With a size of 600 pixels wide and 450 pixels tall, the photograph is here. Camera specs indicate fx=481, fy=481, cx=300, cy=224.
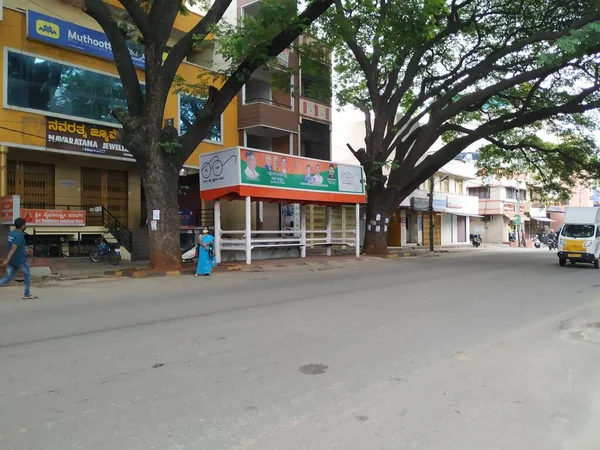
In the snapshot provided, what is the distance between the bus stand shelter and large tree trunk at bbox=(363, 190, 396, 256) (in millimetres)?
1916

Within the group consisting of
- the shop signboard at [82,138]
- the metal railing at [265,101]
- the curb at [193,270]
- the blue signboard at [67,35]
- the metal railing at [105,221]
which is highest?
the blue signboard at [67,35]

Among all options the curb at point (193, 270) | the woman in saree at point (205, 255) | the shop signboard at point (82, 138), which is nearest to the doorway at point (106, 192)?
the shop signboard at point (82, 138)

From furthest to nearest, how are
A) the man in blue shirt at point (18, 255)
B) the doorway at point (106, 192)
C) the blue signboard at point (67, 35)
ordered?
the doorway at point (106, 192) → the blue signboard at point (67, 35) → the man in blue shirt at point (18, 255)

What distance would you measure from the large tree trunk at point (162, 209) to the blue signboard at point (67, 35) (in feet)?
20.6

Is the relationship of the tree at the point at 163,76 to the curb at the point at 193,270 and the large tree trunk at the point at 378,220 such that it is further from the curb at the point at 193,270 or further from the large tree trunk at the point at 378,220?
the large tree trunk at the point at 378,220

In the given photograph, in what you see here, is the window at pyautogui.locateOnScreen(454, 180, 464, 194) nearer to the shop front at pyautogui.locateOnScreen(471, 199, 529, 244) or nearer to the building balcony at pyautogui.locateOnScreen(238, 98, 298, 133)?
the shop front at pyautogui.locateOnScreen(471, 199, 529, 244)

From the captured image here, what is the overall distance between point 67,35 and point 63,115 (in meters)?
3.13

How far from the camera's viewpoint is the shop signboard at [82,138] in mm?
18094

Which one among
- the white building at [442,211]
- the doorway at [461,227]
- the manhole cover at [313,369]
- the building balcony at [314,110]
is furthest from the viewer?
the doorway at [461,227]

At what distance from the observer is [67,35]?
18.5m

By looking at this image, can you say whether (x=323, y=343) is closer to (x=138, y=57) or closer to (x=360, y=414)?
(x=360, y=414)

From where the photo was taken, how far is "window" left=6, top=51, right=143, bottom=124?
1731 centimetres

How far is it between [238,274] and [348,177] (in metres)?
9.30

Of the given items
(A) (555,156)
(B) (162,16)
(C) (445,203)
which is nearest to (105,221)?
(B) (162,16)
